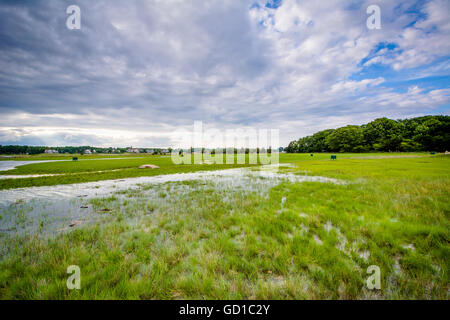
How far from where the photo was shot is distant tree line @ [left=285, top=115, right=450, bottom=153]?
74688 mm

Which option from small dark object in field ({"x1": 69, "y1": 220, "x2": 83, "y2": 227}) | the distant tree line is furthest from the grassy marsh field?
the distant tree line

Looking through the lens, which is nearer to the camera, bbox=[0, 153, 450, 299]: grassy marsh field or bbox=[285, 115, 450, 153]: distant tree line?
bbox=[0, 153, 450, 299]: grassy marsh field

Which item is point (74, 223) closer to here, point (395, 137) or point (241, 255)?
point (241, 255)

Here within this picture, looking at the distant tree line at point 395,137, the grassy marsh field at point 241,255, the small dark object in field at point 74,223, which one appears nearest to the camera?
the grassy marsh field at point 241,255

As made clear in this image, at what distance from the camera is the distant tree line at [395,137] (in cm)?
7469

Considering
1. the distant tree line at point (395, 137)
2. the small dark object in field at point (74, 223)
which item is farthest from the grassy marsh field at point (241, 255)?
the distant tree line at point (395, 137)

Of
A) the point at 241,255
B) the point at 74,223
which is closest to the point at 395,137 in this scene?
the point at 241,255

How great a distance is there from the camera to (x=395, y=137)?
283ft

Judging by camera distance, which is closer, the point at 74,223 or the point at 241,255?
the point at 241,255

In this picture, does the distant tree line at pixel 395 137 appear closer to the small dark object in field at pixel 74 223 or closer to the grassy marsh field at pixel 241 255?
the grassy marsh field at pixel 241 255

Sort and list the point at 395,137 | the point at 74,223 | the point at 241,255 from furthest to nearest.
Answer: the point at 395,137, the point at 74,223, the point at 241,255

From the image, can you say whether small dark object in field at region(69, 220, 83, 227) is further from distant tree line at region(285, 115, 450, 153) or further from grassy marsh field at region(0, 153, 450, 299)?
distant tree line at region(285, 115, 450, 153)
